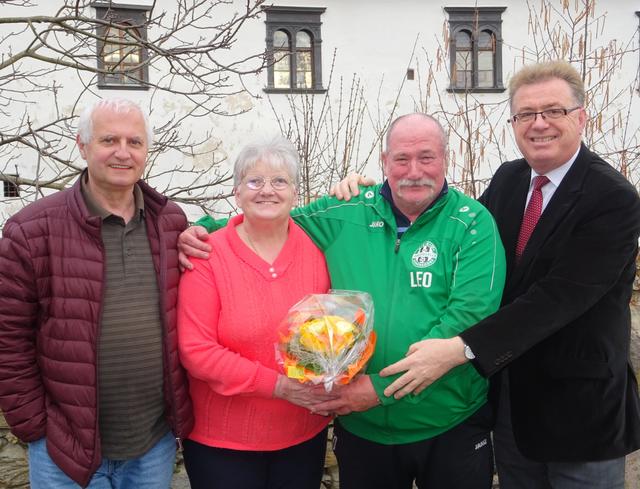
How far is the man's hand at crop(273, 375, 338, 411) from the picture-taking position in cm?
248

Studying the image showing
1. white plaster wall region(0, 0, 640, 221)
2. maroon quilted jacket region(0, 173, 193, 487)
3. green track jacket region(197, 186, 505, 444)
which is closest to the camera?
maroon quilted jacket region(0, 173, 193, 487)

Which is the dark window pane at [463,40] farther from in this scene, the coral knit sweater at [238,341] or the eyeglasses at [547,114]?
the coral knit sweater at [238,341]

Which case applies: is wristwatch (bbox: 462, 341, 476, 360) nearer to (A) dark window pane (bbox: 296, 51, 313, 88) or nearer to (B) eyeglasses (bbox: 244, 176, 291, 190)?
(B) eyeglasses (bbox: 244, 176, 291, 190)

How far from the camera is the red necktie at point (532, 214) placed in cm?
280

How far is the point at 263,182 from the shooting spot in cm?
259

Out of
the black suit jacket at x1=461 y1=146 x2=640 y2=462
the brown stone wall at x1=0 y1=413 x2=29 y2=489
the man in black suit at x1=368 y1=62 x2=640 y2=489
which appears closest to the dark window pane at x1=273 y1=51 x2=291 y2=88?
the brown stone wall at x1=0 y1=413 x2=29 y2=489

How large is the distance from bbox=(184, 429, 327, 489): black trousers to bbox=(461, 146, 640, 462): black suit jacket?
2.81 feet

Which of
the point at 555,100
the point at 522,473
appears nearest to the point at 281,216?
the point at 555,100

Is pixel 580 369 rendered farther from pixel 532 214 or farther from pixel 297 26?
pixel 297 26

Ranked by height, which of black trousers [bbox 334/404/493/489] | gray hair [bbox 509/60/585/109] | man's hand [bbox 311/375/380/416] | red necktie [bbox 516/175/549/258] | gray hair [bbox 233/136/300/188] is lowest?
black trousers [bbox 334/404/493/489]

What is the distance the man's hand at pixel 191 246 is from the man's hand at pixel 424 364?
0.88 metres

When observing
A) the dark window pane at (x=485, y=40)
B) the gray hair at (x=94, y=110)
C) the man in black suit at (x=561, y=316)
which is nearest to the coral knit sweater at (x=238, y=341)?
the man in black suit at (x=561, y=316)

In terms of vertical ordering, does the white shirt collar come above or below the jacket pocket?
above

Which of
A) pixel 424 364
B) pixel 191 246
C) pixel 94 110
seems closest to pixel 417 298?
pixel 424 364
